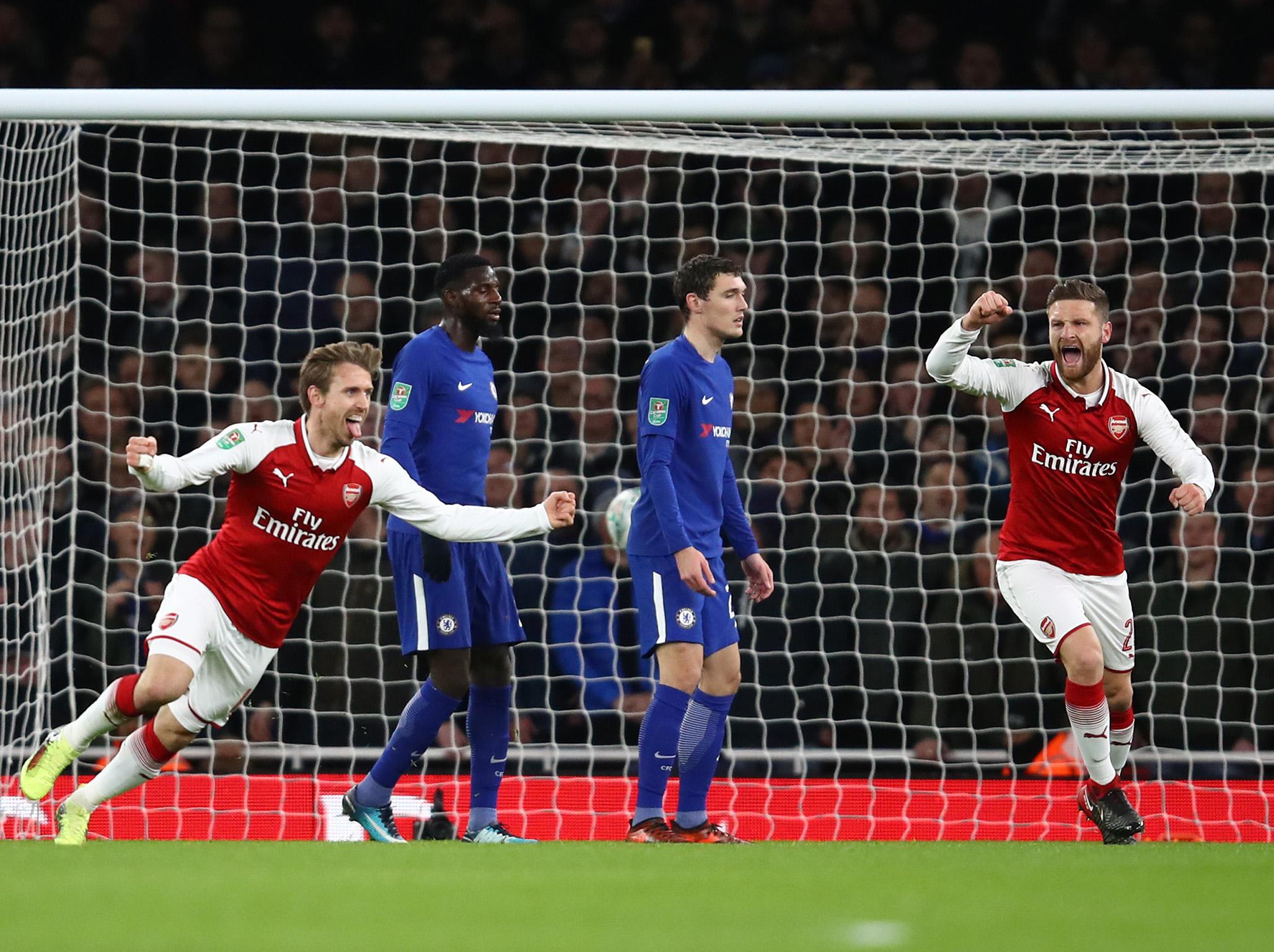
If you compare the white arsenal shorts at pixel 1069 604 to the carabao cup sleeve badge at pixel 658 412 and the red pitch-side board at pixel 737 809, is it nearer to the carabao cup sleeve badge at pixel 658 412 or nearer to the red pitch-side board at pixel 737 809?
the red pitch-side board at pixel 737 809

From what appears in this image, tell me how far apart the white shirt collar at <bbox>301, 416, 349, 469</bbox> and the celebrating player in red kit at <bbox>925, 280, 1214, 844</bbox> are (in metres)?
1.92

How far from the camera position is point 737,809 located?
6.69m

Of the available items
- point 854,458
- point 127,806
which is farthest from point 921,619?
point 127,806

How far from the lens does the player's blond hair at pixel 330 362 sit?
529 cm

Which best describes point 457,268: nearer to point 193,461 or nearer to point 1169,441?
point 193,461

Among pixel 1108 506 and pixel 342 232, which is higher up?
pixel 342 232

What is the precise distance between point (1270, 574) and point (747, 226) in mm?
3154

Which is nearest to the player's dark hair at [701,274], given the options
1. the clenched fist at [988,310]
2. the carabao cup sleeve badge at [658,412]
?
the carabao cup sleeve badge at [658,412]

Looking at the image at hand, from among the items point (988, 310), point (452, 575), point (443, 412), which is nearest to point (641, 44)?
point (443, 412)

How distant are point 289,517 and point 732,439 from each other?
152 inches

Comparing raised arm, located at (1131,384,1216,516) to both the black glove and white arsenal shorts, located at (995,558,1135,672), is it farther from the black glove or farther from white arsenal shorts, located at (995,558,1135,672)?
the black glove

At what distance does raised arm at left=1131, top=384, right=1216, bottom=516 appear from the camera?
5.35 meters

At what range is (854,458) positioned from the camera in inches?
326

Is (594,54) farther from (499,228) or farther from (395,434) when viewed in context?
(395,434)
